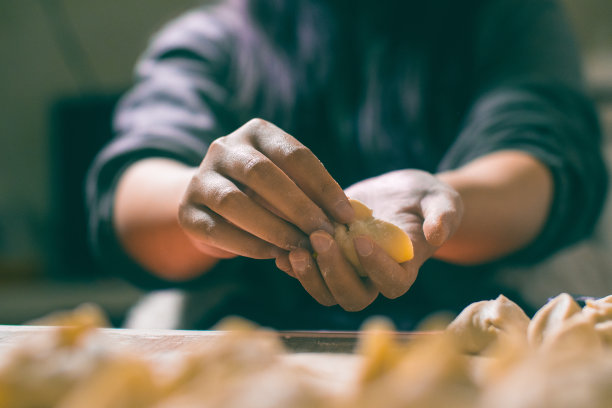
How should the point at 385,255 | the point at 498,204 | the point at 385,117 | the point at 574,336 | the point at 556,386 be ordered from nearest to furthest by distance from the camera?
the point at 556,386 → the point at 574,336 → the point at 385,255 → the point at 498,204 → the point at 385,117

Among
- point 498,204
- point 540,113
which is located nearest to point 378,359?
point 498,204

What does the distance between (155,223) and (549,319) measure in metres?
0.43

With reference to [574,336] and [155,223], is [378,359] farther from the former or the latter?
[155,223]

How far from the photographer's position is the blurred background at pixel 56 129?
55.6 inches

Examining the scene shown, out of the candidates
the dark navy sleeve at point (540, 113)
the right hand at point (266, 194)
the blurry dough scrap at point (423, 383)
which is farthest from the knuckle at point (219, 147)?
the dark navy sleeve at point (540, 113)

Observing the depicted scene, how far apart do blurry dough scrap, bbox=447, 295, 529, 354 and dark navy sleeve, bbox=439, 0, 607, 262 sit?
1.09 ft

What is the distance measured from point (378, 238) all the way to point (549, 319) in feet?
0.37

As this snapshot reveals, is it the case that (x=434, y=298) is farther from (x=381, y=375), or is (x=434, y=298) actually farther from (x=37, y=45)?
(x=37, y=45)

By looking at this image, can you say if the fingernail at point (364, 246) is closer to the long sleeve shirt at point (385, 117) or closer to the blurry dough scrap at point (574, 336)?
the blurry dough scrap at point (574, 336)

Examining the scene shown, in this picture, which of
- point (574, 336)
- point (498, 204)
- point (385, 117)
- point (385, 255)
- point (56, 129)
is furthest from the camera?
point (56, 129)

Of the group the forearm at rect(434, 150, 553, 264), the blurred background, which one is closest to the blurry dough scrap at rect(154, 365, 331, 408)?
the forearm at rect(434, 150, 553, 264)

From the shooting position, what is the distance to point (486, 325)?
1.05 ft

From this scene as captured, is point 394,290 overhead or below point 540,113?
below

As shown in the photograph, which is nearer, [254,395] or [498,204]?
[254,395]
